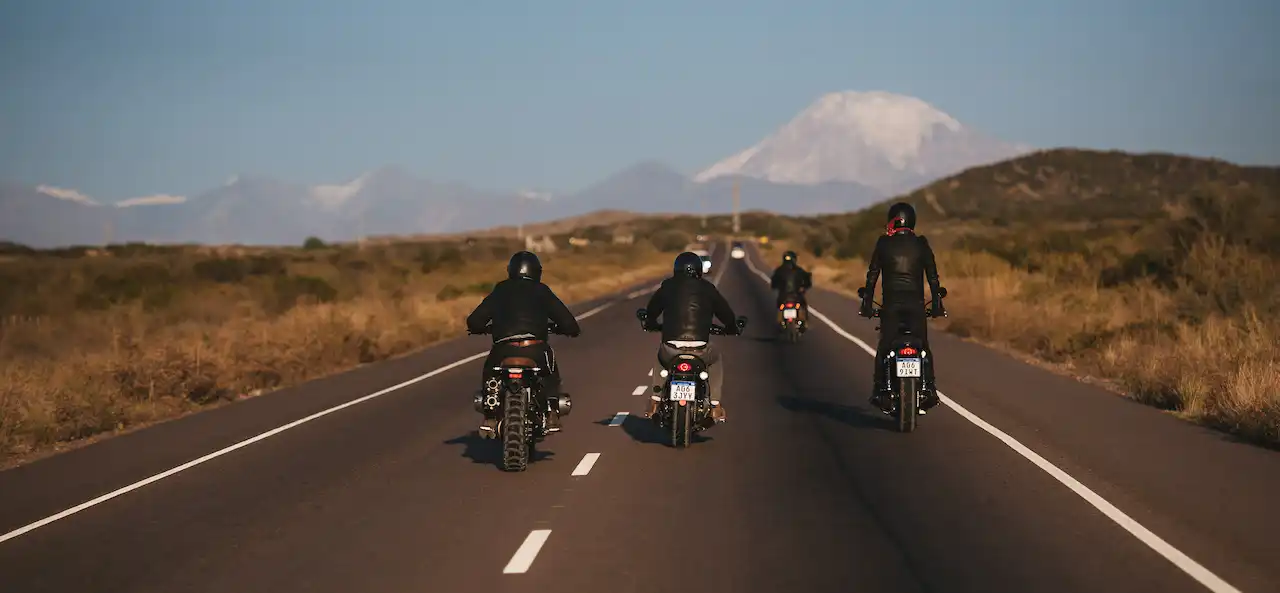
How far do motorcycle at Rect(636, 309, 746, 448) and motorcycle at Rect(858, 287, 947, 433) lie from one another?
1.69 metres

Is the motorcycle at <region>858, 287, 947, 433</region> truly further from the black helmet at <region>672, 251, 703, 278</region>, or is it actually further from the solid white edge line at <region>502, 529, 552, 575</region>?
the solid white edge line at <region>502, 529, 552, 575</region>

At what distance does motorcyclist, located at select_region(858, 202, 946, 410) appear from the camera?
46.3 feet

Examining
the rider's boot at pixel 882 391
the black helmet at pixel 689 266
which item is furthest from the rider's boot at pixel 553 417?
the rider's boot at pixel 882 391

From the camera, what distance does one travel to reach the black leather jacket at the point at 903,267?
46.3ft

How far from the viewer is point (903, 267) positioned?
1416cm

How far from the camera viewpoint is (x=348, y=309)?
117 ft

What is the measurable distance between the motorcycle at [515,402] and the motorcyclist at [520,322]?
0.18 ft

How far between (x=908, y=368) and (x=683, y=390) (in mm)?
2544

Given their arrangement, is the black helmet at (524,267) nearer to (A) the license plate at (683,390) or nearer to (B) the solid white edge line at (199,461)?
(A) the license plate at (683,390)

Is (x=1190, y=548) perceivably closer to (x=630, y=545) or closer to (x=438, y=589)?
(x=630, y=545)

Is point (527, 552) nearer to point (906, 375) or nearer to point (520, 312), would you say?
point (520, 312)

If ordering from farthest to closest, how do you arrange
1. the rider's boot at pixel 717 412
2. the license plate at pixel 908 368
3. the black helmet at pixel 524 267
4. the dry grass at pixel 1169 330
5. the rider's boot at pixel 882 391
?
the dry grass at pixel 1169 330, the rider's boot at pixel 882 391, the license plate at pixel 908 368, the rider's boot at pixel 717 412, the black helmet at pixel 524 267

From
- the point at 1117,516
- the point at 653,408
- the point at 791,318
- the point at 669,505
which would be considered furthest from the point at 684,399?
the point at 791,318

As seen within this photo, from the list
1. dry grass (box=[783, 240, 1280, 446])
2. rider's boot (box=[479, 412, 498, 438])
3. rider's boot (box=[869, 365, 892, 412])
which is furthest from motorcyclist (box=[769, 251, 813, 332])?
rider's boot (box=[479, 412, 498, 438])
